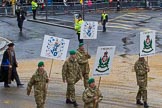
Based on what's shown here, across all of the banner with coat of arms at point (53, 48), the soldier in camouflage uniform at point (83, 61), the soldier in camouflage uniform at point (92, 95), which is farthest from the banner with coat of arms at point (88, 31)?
the soldier in camouflage uniform at point (92, 95)

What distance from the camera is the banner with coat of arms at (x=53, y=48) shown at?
53.3ft

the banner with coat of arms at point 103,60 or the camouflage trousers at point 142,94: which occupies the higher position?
the banner with coat of arms at point 103,60

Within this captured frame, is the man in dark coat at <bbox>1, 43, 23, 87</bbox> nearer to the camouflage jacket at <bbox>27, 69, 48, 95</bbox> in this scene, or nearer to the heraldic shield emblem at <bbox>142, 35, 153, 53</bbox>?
the camouflage jacket at <bbox>27, 69, 48, 95</bbox>

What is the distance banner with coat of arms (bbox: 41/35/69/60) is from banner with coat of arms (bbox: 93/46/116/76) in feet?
5.47

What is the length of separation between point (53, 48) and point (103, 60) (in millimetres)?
2027

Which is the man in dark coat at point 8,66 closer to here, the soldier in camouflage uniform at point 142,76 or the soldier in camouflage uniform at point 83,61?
the soldier in camouflage uniform at point 83,61

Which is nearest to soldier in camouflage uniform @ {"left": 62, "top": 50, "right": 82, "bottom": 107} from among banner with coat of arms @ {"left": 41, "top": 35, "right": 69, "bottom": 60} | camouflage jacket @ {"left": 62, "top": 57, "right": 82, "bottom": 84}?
camouflage jacket @ {"left": 62, "top": 57, "right": 82, "bottom": 84}

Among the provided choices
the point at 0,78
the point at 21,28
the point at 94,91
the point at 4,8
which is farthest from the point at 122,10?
the point at 94,91

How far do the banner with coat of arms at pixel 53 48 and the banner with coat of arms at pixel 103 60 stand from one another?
5.47ft

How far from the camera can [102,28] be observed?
36906 millimetres

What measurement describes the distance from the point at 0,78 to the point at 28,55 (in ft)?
24.7

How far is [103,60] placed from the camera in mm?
14953

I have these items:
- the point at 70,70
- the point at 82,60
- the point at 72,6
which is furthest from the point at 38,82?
the point at 72,6

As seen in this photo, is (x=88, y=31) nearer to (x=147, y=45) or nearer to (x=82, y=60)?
(x=82, y=60)
